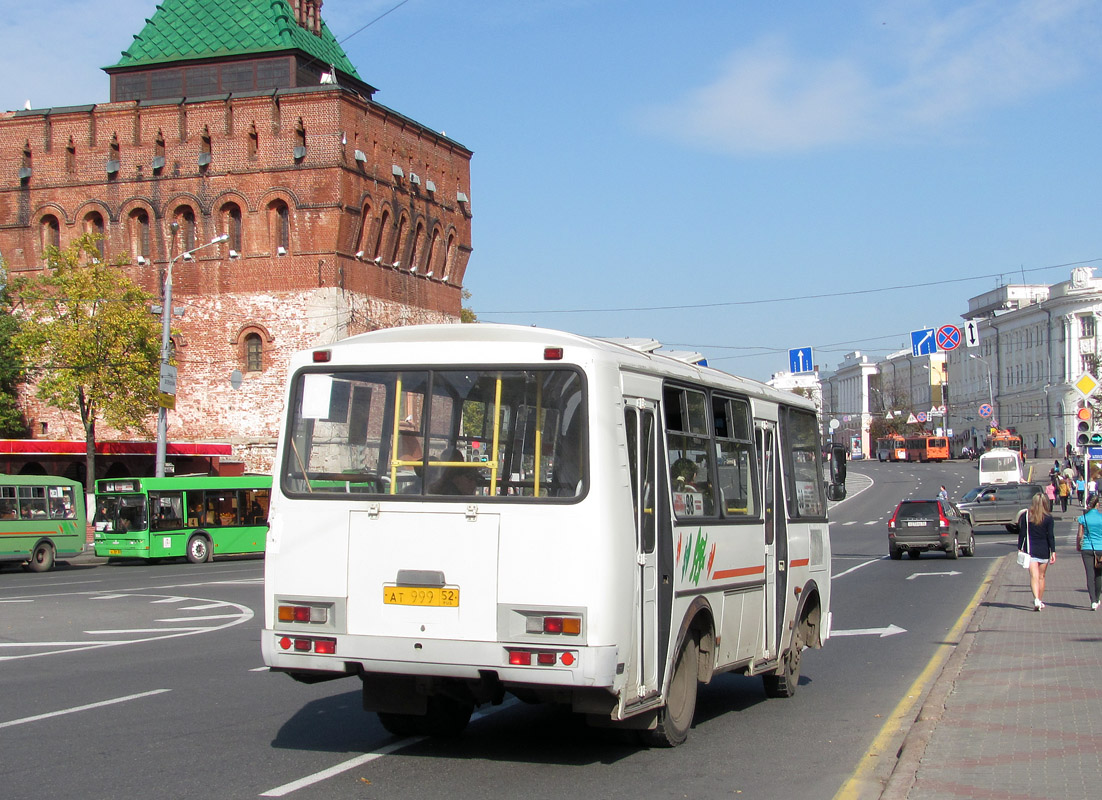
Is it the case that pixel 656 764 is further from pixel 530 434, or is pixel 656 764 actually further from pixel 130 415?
pixel 130 415

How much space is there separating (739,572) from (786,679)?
187 cm

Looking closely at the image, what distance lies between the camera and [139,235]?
2162 inches

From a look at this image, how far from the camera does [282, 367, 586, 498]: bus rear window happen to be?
7.57 m

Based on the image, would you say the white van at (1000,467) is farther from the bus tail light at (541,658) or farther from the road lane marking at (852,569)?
the bus tail light at (541,658)

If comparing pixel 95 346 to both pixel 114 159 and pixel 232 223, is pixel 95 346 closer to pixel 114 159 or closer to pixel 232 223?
pixel 232 223

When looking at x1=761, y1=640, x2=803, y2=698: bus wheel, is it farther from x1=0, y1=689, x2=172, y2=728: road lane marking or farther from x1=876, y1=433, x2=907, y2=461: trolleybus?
x1=876, y1=433, x2=907, y2=461: trolleybus

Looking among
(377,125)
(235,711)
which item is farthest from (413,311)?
(235,711)

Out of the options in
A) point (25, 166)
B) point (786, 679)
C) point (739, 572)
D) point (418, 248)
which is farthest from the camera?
point (418, 248)

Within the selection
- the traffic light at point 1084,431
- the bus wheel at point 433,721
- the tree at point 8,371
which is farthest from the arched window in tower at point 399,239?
the bus wheel at point 433,721

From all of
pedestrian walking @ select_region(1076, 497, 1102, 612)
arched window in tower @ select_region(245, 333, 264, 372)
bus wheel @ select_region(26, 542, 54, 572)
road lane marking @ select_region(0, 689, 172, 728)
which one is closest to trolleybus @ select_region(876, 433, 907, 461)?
arched window in tower @ select_region(245, 333, 264, 372)

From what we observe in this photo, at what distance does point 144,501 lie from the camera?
35094mm

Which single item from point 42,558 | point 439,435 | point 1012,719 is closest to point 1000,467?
point 42,558

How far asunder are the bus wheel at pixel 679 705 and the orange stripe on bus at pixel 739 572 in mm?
505

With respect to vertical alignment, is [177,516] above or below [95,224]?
below
